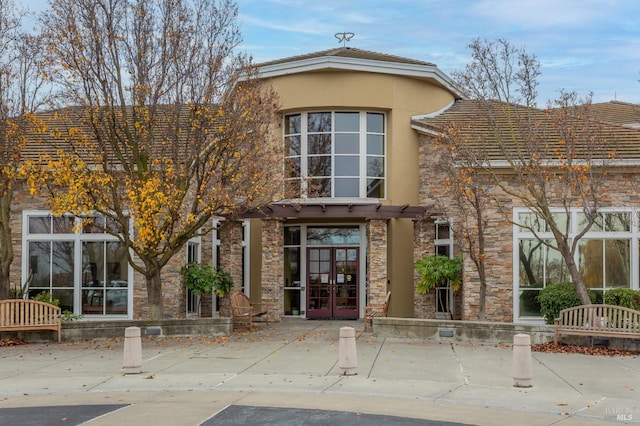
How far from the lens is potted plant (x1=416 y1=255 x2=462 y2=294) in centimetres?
2127

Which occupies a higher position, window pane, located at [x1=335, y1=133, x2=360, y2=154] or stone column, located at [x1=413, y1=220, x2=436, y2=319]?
window pane, located at [x1=335, y1=133, x2=360, y2=154]

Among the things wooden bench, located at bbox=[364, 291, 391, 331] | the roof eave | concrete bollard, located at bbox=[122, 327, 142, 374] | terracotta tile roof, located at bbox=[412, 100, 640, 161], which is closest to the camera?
concrete bollard, located at bbox=[122, 327, 142, 374]

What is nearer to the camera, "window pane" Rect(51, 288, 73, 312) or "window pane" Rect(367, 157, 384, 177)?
"window pane" Rect(51, 288, 73, 312)

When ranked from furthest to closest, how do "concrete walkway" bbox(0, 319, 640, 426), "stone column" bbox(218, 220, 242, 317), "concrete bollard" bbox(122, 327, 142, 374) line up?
"stone column" bbox(218, 220, 242, 317) → "concrete bollard" bbox(122, 327, 142, 374) → "concrete walkway" bbox(0, 319, 640, 426)

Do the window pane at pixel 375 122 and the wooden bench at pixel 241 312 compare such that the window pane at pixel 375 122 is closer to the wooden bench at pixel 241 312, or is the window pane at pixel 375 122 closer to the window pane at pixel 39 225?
the wooden bench at pixel 241 312

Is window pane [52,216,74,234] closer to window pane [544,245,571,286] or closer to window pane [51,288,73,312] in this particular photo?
window pane [51,288,73,312]

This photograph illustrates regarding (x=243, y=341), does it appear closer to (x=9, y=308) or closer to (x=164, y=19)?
(x=9, y=308)

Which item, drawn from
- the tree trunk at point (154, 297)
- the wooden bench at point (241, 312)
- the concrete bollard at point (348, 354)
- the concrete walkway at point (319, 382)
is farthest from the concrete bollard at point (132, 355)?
the wooden bench at point (241, 312)

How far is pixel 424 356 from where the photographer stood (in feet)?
49.2

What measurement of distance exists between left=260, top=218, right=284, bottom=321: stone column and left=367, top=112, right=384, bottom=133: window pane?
420 cm

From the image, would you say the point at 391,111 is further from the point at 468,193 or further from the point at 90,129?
the point at 90,129

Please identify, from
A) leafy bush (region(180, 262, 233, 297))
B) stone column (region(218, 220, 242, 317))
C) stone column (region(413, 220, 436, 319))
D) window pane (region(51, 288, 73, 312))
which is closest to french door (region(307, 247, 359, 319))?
stone column (region(413, 220, 436, 319))

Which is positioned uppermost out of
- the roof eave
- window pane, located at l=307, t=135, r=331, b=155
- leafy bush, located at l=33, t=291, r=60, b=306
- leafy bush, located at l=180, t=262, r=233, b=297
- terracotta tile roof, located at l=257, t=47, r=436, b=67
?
terracotta tile roof, located at l=257, t=47, r=436, b=67

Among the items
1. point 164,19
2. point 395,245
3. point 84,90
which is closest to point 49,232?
point 84,90
